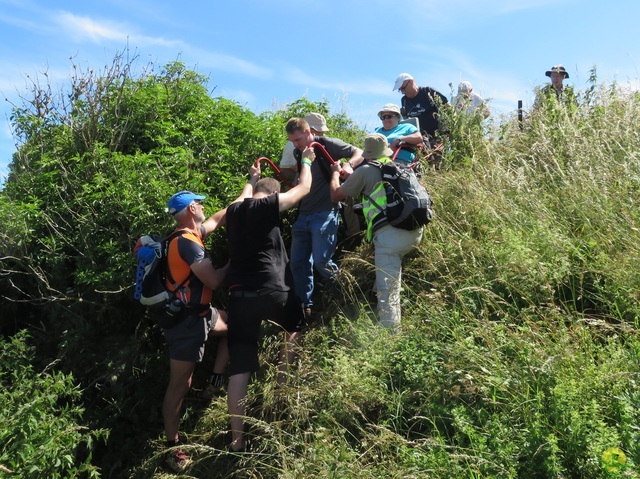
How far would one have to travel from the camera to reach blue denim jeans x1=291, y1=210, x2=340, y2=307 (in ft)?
20.5

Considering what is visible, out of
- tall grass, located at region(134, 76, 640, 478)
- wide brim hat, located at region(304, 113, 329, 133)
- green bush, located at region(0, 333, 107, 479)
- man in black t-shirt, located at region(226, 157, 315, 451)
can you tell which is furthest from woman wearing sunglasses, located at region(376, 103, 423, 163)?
green bush, located at region(0, 333, 107, 479)

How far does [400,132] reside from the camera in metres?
7.16

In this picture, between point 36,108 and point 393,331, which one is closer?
point 393,331

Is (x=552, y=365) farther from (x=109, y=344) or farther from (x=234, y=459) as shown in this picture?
(x=109, y=344)

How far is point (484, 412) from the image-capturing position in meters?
4.16

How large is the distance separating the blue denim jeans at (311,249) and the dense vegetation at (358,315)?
298 millimetres

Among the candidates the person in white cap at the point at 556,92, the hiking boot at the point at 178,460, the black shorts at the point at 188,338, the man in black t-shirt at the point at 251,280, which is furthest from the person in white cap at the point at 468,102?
the hiking boot at the point at 178,460

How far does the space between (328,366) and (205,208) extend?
2.03 metres

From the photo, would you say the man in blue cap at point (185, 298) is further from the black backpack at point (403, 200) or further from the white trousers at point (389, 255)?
the black backpack at point (403, 200)

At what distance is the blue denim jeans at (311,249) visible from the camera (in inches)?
246

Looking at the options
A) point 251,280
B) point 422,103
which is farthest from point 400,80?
point 251,280

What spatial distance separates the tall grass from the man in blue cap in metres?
0.43

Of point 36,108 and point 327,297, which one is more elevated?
point 36,108

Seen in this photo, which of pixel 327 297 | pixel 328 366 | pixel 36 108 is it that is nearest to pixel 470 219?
pixel 327 297
